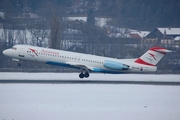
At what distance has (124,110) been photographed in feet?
58.0

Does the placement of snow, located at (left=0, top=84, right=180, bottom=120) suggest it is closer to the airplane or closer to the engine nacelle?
the engine nacelle

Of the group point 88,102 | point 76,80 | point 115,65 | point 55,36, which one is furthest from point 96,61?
point 55,36

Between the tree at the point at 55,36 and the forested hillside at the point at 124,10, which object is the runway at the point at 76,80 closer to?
the tree at the point at 55,36

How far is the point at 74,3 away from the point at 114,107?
9433 centimetres

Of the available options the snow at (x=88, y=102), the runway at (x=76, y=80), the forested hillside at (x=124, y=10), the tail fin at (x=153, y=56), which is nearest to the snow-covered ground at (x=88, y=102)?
the snow at (x=88, y=102)

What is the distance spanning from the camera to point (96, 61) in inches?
1255

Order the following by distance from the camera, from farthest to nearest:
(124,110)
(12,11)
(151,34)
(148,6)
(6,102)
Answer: (148,6) → (12,11) → (151,34) → (6,102) → (124,110)

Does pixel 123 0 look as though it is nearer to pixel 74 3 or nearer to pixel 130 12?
pixel 130 12

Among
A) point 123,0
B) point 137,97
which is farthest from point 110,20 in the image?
point 137,97

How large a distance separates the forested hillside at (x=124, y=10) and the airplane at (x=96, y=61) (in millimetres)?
52461

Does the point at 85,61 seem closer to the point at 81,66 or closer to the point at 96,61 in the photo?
the point at 81,66

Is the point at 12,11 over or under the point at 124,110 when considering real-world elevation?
over

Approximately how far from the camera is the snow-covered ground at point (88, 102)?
16.4 meters

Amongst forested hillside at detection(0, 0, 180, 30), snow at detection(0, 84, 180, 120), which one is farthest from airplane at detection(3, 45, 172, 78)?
forested hillside at detection(0, 0, 180, 30)
